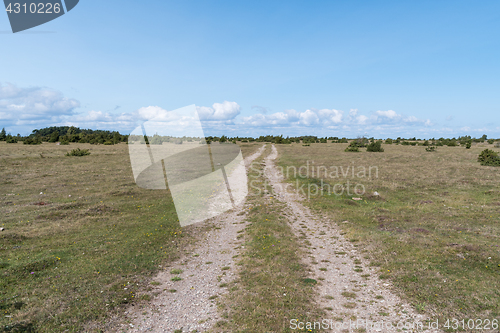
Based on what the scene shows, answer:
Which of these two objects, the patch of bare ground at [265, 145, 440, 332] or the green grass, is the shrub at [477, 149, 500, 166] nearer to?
the patch of bare ground at [265, 145, 440, 332]

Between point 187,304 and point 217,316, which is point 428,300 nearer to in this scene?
point 217,316

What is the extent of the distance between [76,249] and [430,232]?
77.5 ft

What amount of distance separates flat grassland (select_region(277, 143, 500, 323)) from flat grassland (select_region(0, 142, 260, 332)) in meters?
12.5

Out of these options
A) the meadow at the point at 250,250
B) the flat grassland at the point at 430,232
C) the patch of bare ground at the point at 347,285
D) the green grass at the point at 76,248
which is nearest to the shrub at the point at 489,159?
the flat grassland at the point at 430,232

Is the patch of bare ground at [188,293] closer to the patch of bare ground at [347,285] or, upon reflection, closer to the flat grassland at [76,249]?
the flat grassland at [76,249]

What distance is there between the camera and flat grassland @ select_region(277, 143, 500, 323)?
9.74 meters

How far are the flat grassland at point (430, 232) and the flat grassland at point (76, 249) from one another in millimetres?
12545

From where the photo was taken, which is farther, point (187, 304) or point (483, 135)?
point (483, 135)

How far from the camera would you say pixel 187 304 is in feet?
32.2

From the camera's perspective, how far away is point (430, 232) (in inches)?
634

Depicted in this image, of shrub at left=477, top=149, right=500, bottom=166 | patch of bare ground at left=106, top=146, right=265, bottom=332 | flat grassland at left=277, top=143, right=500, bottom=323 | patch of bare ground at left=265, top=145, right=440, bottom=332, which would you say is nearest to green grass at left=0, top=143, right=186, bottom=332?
patch of bare ground at left=106, top=146, right=265, bottom=332

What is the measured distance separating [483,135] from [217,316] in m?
179

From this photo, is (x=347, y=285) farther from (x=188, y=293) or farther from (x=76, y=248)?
(x=76, y=248)

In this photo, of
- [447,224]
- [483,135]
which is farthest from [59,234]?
[483,135]
